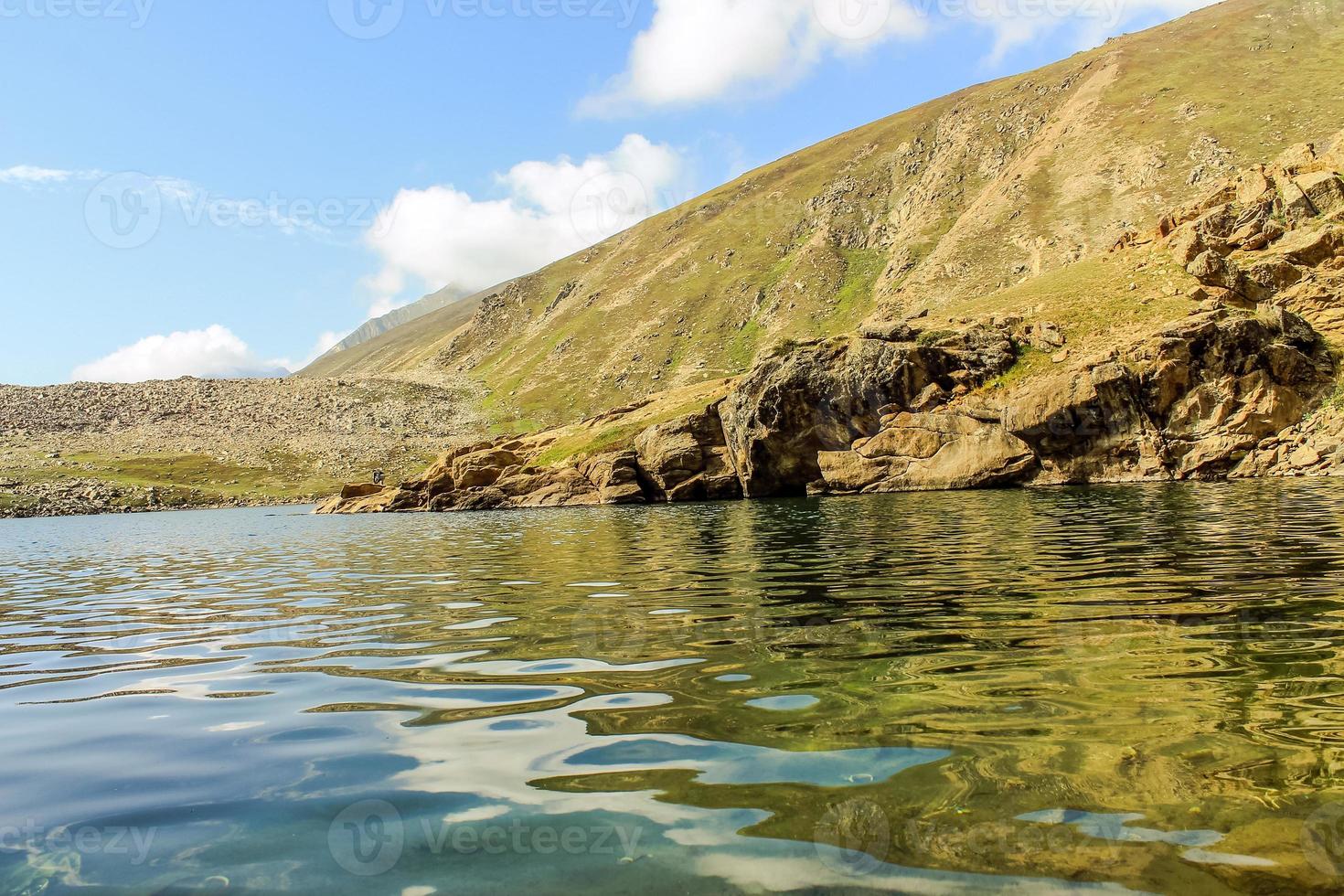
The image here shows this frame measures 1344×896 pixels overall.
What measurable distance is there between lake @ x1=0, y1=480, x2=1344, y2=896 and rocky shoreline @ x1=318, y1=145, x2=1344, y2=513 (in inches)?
1340

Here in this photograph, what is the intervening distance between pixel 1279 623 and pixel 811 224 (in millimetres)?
185228

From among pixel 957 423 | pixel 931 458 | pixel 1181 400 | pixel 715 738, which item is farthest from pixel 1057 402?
pixel 715 738

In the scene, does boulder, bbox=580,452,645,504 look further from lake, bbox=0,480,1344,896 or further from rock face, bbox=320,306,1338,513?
lake, bbox=0,480,1344,896

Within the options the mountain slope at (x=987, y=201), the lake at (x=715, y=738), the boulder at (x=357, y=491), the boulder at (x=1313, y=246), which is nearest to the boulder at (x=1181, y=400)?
the boulder at (x=1313, y=246)

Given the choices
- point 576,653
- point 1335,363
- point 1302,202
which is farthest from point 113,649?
point 1302,202

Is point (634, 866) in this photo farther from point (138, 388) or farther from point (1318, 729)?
point (138, 388)

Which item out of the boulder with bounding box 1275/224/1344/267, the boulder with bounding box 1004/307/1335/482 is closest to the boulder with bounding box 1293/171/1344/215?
the boulder with bounding box 1275/224/1344/267

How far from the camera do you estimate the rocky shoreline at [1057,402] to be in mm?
46438

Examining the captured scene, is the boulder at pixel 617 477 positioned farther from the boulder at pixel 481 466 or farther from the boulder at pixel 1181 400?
the boulder at pixel 1181 400

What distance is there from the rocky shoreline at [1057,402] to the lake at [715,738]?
3404 centimetres

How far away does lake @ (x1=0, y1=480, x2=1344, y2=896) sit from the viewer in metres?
4.45

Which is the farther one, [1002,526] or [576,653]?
[1002,526]

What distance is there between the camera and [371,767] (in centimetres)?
634

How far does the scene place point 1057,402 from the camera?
160ft
